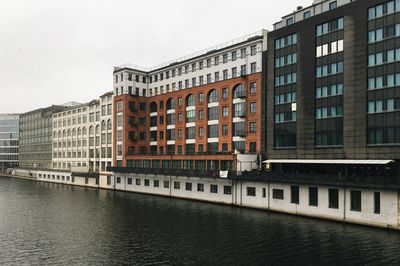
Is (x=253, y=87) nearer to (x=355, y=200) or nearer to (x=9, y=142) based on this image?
(x=355, y=200)

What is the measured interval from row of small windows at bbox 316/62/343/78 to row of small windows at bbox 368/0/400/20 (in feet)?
27.9

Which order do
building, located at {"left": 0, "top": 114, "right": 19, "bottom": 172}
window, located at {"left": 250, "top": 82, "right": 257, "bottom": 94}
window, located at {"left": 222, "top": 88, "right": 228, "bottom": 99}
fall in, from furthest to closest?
building, located at {"left": 0, "top": 114, "right": 19, "bottom": 172} < window, located at {"left": 222, "top": 88, "right": 228, "bottom": 99} < window, located at {"left": 250, "top": 82, "right": 257, "bottom": 94}

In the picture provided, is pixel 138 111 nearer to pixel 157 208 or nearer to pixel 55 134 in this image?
pixel 157 208

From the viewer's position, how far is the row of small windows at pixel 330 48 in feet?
198

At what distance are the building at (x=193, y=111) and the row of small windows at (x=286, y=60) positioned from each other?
6212 millimetres

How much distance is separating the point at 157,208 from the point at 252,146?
950 inches

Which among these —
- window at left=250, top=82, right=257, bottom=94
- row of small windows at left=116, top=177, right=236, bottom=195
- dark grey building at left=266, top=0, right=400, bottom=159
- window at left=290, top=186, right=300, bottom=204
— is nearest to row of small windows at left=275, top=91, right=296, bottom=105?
dark grey building at left=266, top=0, right=400, bottom=159

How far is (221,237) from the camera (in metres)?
44.0

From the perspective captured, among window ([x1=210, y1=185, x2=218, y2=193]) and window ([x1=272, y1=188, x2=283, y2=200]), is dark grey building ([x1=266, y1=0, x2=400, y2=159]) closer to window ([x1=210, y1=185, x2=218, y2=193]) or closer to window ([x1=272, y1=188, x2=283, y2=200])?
window ([x1=272, y1=188, x2=283, y2=200])

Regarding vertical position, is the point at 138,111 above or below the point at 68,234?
above

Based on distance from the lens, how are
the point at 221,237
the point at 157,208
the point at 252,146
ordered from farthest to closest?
the point at 252,146 → the point at 157,208 → the point at 221,237

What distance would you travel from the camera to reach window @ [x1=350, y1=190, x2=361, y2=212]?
51.9m

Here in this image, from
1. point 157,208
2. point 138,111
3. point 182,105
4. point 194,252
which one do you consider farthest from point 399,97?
point 138,111

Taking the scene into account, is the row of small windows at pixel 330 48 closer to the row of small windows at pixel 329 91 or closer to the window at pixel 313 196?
the row of small windows at pixel 329 91
